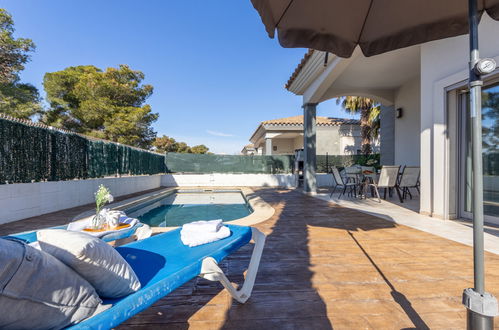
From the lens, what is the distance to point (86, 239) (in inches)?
40.6

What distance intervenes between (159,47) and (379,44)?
1489 centimetres

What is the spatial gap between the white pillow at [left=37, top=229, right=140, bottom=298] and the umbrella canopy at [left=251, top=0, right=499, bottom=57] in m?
1.71

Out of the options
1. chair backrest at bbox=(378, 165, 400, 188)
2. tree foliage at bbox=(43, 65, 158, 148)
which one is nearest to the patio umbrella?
chair backrest at bbox=(378, 165, 400, 188)

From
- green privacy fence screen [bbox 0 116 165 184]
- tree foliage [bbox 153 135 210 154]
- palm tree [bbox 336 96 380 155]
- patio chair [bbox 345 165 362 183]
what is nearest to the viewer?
green privacy fence screen [bbox 0 116 165 184]

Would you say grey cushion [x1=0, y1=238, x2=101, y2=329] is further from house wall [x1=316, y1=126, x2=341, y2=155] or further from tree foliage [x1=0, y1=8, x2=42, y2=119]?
tree foliage [x1=0, y1=8, x2=42, y2=119]

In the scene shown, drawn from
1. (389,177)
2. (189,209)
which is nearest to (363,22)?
(389,177)

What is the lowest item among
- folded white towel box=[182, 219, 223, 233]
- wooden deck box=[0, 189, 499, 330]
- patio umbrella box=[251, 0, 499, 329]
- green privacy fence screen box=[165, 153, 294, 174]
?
wooden deck box=[0, 189, 499, 330]

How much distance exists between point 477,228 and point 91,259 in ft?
5.36

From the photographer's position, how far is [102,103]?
61.4 feet

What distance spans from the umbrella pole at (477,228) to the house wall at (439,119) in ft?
13.8

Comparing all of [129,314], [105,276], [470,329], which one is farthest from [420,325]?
[105,276]

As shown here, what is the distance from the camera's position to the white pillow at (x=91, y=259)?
3.13 ft

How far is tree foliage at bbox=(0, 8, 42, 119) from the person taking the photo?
51.6 ft

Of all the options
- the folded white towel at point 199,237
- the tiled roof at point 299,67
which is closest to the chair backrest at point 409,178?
the tiled roof at point 299,67
